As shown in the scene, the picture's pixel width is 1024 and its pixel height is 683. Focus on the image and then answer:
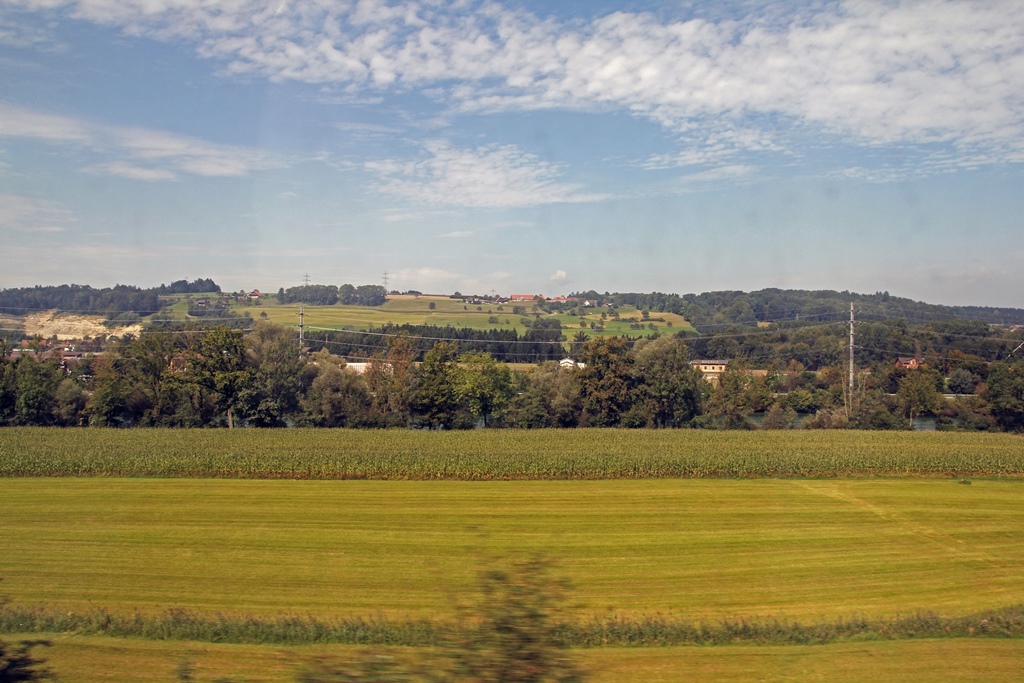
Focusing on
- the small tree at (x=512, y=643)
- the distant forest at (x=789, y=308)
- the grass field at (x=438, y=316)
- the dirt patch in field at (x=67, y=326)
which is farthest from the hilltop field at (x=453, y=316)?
the small tree at (x=512, y=643)

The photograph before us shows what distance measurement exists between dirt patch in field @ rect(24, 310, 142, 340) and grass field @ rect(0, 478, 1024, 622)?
6012 cm

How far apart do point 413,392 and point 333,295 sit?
243 feet

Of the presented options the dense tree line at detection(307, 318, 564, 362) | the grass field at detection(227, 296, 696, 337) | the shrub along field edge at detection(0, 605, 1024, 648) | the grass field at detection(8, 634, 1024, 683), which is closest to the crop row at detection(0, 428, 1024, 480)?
the shrub along field edge at detection(0, 605, 1024, 648)

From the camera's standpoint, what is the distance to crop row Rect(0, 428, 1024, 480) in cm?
2459

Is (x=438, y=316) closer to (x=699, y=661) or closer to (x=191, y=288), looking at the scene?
(x=191, y=288)

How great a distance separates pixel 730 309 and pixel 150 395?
288 ft

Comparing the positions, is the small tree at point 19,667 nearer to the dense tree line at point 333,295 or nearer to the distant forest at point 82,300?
the distant forest at point 82,300

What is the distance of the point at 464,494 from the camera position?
2200 centimetres

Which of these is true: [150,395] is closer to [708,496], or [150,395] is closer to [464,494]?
[464,494]

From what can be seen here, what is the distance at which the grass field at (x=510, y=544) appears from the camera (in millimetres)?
13023

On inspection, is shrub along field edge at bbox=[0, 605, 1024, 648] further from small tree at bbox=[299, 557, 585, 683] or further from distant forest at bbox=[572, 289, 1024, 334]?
distant forest at bbox=[572, 289, 1024, 334]

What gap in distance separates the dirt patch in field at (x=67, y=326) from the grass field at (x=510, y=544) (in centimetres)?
6012

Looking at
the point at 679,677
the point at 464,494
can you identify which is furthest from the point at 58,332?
the point at 679,677

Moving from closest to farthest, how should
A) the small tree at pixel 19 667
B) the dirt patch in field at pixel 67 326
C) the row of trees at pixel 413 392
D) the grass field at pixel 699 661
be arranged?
the small tree at pixel 19 667 < the grass field at pixel 699 661 < the row of trees at pixel 413 392 < the dirt patch in field at pixel 67 326
